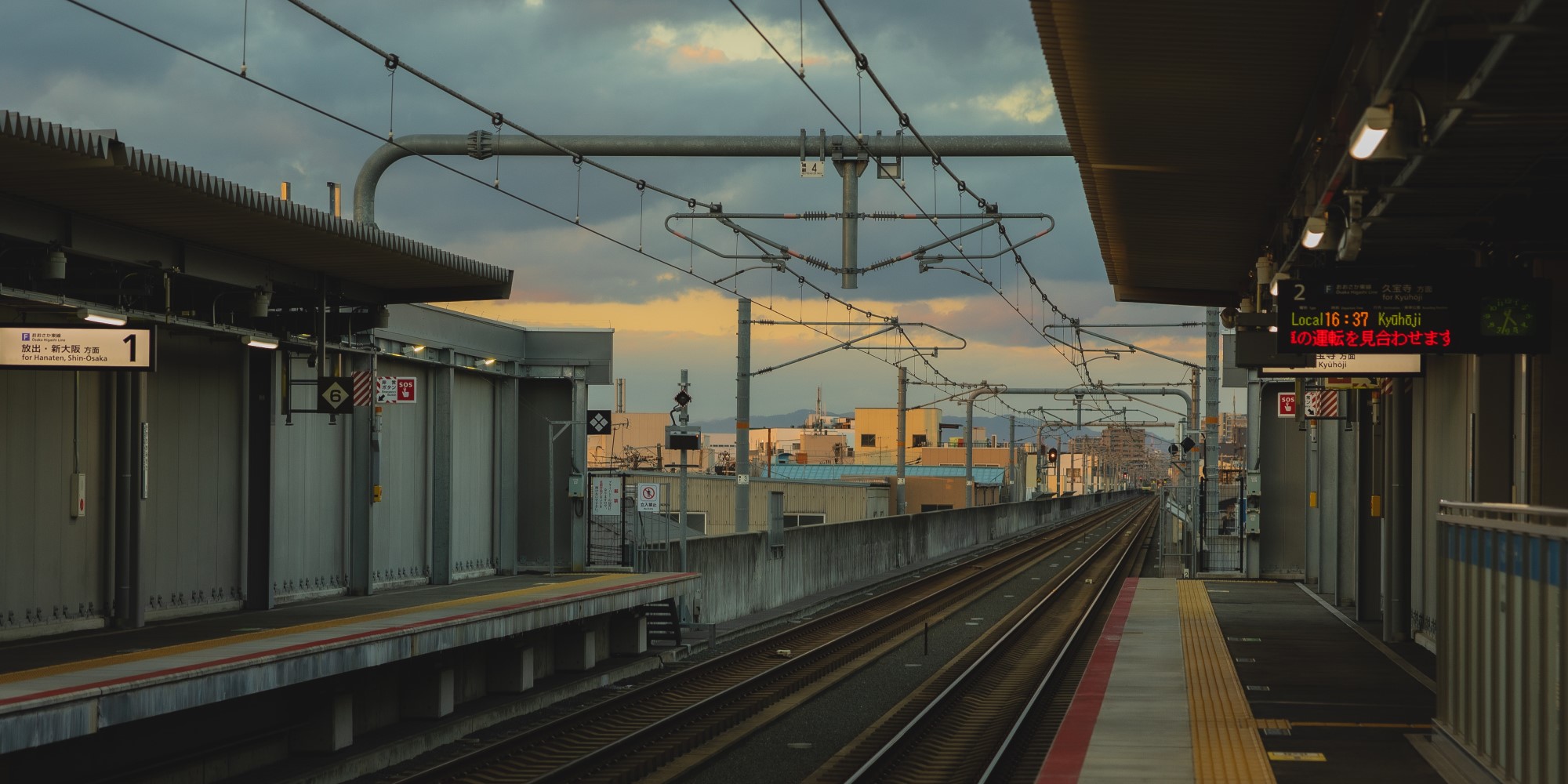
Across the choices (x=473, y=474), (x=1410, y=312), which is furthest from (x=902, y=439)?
(x=1410, y=312)

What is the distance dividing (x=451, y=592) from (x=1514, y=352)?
1273 cm

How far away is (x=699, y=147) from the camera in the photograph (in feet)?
63.4

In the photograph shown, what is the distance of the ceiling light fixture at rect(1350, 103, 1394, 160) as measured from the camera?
913 centimetres

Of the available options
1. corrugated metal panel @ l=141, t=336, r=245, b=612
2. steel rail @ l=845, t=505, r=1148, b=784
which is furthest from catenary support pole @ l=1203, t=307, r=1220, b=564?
corrugated metal panel @ l=141, t=336, r=245, b=612

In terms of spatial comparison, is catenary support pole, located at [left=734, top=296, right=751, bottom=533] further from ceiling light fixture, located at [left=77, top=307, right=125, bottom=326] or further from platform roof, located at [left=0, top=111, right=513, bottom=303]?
ceiling light fixture, located at [left=77, top=307, right=125, bottom=326]

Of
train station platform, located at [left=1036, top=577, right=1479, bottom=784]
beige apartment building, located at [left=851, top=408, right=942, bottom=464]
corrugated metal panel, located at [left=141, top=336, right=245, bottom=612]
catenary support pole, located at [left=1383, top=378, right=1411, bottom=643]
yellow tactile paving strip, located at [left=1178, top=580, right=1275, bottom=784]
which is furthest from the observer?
beige apartment building, located at [left=851, top=408, right=942, bottom=464]

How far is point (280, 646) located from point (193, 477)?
5296 mm

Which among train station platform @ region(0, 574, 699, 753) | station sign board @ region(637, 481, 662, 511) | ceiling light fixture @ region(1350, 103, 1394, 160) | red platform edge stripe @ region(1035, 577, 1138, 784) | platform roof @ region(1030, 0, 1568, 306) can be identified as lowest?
red platform edge stripe @ region(1035, 577, 1138, 784)

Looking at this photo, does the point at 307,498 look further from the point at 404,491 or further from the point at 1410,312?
the point at 1410,312

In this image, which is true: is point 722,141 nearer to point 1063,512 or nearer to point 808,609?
point 808,609

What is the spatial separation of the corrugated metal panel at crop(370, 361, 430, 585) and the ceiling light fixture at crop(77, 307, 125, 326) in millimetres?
6777

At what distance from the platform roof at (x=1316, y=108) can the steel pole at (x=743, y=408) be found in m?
13.7

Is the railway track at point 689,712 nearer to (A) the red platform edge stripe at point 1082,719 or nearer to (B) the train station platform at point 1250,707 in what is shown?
(A) the red platform edge stripe at point 1082,719

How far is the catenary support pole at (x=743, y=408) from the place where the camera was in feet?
95.9
